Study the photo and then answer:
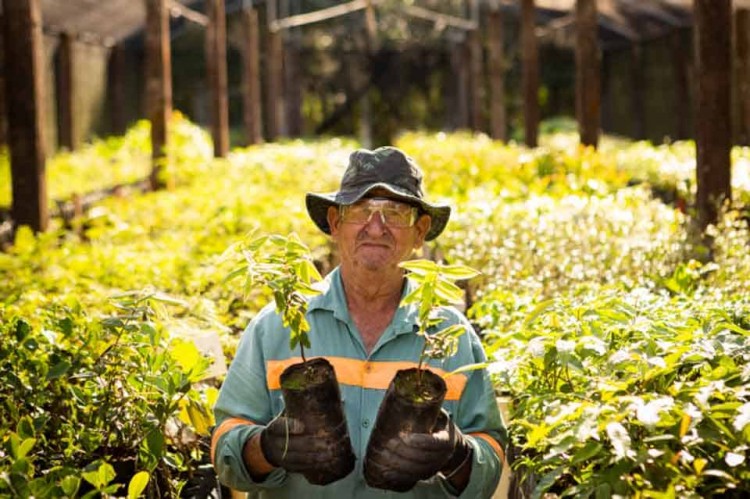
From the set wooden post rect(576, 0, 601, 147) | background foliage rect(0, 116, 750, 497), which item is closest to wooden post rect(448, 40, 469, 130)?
wooden post rect(576, 0, 601, 147)

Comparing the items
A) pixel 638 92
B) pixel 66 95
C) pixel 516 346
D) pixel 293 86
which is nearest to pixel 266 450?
pixel 516 346

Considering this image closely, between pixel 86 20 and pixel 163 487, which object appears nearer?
pixel 163 487

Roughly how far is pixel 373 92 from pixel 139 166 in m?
18.2

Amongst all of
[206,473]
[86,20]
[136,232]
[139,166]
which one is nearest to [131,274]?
[136,232]

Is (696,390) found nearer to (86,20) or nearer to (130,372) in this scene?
(130,372)

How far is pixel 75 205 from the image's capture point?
11.6 meters

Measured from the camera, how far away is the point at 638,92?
1189 inches

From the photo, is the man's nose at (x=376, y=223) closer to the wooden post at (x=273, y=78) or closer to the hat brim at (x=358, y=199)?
the hat brim at (x=358, y=199)

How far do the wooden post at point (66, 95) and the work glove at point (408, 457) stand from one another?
21180 millimetres

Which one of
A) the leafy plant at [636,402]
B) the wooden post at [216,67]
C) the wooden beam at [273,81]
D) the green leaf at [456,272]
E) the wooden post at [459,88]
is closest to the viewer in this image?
the leafy plant at [636,402]

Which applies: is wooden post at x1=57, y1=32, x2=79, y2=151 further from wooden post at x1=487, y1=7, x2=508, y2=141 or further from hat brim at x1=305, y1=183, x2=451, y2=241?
hat brim at x1=305, y1=183, x2=451, y2=241

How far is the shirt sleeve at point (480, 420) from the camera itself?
3.04 m

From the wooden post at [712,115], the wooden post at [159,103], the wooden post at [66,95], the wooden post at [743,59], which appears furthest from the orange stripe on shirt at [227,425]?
the wooden post at [66,95]

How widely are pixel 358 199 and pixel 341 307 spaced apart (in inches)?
11.6
